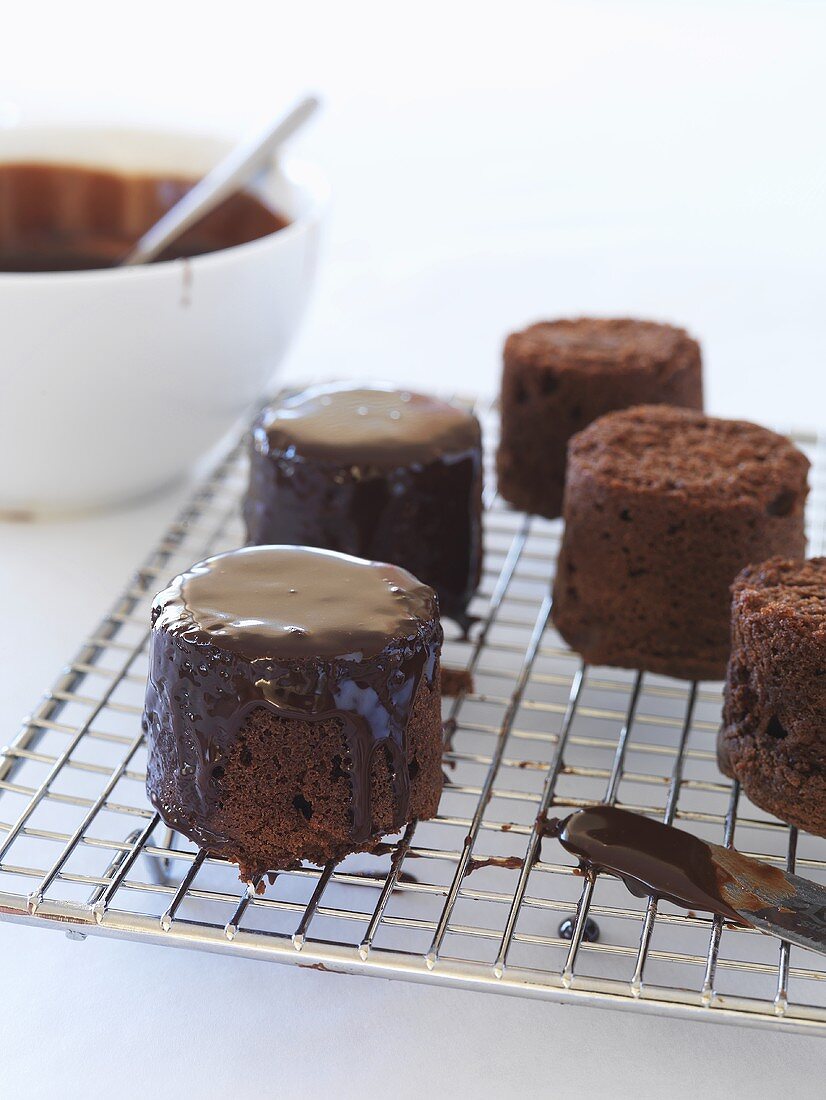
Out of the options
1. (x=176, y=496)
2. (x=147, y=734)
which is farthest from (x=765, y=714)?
(x=176, y=496)

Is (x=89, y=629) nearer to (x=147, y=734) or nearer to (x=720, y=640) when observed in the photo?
(x=147, y=734)

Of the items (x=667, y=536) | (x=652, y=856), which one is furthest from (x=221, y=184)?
(x=652, y=856)

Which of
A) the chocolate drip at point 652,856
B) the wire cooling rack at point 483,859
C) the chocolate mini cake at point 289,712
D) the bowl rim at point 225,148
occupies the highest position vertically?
the bowl rim at point 225,148

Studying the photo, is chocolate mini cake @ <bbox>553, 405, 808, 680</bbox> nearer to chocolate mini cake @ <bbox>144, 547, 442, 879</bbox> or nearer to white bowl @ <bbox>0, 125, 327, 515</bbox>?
chocolate mini cake @ <bbox>144, 547, 442, 879</bbox>

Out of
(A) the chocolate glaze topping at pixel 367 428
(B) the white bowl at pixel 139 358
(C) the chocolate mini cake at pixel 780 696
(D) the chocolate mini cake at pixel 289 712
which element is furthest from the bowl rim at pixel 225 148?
(C) the chocolate mini cake at pixel 780 696

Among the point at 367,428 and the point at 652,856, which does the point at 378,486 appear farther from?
the point at 652,856

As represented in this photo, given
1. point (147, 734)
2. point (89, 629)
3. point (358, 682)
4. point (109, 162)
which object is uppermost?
point (109, 162)

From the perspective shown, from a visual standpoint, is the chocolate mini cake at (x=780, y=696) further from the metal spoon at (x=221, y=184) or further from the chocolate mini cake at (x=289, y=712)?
the metal spoon at (x=221, y=184)
